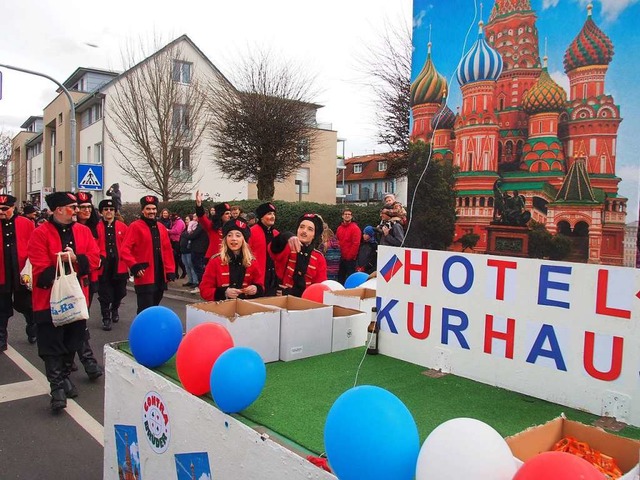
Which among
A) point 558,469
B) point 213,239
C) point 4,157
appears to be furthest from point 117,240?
point 4,157

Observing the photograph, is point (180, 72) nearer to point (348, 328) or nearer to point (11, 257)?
point (11, 257)

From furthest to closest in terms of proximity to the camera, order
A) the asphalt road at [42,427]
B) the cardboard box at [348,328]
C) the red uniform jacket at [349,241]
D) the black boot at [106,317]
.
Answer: the red uniform jacket at [349,241]
the black boot at [106,317]
the asphalt road at [42,427]
the cardboard box at [348,328]

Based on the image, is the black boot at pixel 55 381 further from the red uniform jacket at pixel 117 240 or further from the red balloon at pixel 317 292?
the red uniform jacket at pixel 117 240

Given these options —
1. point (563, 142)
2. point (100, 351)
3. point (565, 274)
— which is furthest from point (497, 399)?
point (100, 351)

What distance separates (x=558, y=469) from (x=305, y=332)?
2.15 meters

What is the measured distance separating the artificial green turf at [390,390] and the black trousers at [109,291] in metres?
5.87

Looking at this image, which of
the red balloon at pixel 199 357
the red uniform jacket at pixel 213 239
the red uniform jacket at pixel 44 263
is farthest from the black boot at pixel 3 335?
the red balloon at pixel 199 357

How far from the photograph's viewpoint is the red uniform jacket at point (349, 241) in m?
9.93

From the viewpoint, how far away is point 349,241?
9.98 m

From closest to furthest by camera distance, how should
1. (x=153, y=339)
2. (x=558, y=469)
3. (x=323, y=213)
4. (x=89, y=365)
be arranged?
1. (x=558, y=469)
2. (x=153, y=339)
3. (x=89, y=365)
4. (x=323, y=213)

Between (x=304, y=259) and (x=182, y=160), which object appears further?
(x=182, y=160)

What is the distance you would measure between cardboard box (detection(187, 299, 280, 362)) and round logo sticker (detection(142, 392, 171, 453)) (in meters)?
0.55

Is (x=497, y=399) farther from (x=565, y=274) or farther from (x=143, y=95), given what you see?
(x=143, y=95)

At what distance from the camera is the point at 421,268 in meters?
2.98
